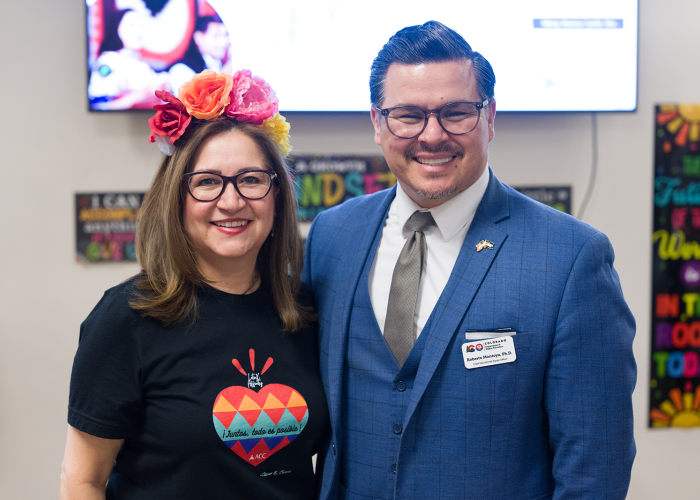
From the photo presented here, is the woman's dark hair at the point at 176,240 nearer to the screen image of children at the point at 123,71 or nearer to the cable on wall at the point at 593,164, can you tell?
the screen image of children at the point at 123,71

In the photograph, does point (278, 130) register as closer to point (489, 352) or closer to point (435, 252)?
point (435, 252)

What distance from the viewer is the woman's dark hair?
4.50 ft

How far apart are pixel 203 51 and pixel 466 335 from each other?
164 centimetres

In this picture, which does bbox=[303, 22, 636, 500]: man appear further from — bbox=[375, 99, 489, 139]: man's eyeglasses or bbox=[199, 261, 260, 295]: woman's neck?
bbox=[199, 261, 260, 295]: woman's neck

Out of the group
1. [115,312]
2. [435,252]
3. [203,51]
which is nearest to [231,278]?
[115,312]

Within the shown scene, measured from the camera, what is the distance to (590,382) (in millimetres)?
1253

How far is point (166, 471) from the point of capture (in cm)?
131

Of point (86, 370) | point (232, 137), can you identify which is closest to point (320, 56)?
point (232, 137)

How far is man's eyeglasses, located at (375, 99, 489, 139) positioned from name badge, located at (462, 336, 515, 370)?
19.8 inches

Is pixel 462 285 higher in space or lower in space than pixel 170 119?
lower

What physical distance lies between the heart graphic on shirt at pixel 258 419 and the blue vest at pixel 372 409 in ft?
0.44

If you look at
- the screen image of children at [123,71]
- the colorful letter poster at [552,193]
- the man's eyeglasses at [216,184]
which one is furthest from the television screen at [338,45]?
the man's eyeglasses at [216,184]

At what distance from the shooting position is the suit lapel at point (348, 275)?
1403mm

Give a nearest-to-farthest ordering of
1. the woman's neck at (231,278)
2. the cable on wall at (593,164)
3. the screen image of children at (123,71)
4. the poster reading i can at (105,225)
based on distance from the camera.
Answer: the woman's neck at (231,278), the screen image of children at (123,71), the poster reading i can at (105,225), the cable on wall at (593,164)
